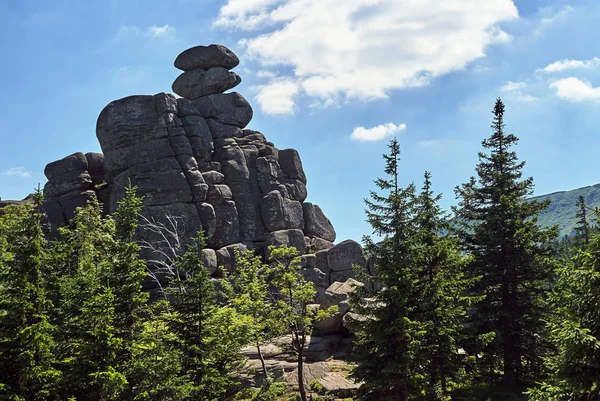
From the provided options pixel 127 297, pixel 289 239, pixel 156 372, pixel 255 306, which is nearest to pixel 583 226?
pixel 289 239

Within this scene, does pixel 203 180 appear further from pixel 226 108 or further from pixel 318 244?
pixel 318 244

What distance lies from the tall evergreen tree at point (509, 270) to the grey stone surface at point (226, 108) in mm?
33063

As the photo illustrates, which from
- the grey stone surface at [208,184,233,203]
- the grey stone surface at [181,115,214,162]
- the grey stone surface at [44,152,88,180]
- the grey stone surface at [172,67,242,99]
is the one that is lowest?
the grey stone surface at [208,184,233,203]

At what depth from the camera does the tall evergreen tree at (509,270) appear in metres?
24.8

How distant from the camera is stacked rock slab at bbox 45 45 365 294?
4253 cm

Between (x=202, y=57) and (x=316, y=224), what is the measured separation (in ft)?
82.9

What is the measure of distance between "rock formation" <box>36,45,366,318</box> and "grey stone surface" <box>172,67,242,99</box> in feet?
0.90

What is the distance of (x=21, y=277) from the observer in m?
16.1

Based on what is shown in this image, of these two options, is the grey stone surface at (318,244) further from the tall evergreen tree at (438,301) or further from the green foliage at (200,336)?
the green foliage at (200,336)

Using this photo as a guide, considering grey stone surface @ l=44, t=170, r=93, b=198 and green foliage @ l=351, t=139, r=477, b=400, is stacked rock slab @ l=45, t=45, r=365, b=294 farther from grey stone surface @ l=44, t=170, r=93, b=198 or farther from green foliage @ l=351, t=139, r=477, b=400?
green foliage @ l=351, t=139, r=477, b=400

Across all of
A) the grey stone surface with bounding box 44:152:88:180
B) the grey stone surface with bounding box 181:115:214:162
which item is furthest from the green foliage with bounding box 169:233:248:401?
the grey stone surface with bounding box 44:152:88:180

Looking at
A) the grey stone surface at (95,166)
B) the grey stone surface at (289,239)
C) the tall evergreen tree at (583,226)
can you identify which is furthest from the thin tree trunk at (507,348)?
the grey stone surface at (95,166)

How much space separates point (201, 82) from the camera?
5366 cm

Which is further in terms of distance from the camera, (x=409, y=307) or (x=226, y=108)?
(x=226, y=108)
